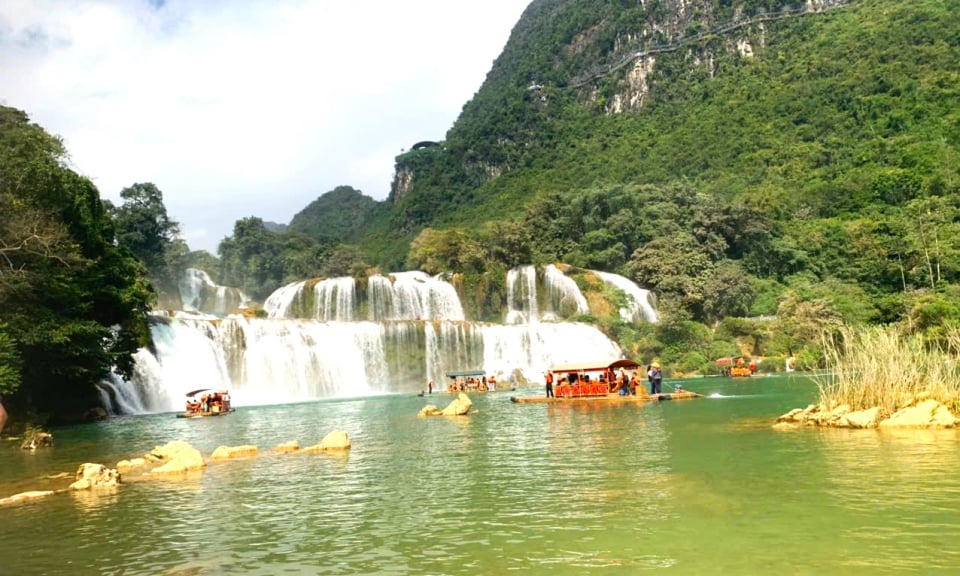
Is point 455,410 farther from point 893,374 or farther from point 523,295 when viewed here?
point 523,295

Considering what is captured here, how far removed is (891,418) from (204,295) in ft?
224

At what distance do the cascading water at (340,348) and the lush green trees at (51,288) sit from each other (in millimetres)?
4287

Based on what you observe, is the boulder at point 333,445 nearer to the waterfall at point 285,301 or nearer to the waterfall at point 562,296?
the waterfall at point 285,301

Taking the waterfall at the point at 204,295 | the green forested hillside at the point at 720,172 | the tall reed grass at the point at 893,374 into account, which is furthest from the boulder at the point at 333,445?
the waterfall at the point at 204,295

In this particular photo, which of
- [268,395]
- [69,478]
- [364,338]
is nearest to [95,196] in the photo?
[268,395]

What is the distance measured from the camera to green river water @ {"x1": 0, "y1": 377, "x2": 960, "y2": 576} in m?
6.43

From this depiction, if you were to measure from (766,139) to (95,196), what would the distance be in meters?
63.2

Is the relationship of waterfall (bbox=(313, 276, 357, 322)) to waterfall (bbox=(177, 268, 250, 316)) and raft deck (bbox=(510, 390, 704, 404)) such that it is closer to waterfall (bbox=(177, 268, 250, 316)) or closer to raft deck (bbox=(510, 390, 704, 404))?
raft deck (bbox=(510, 390, 704, 404))

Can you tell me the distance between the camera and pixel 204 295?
72375mm

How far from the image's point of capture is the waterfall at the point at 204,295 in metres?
71.4

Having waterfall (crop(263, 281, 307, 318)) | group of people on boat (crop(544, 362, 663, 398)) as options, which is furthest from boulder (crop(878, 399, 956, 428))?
waterfall (crop(263, 281, 307, 318))

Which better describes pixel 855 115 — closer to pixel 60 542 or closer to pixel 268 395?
pixel 268 395

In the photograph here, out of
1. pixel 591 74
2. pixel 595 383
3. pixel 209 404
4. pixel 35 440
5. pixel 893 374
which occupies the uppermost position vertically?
pixel 591 74

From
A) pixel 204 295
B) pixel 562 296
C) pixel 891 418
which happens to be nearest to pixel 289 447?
pixel 891 418
